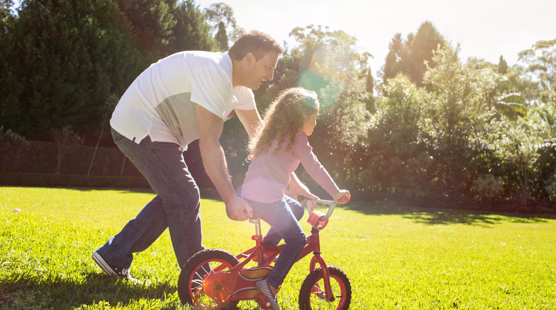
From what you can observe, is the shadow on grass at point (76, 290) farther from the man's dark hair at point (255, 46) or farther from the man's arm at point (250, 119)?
the man's dark hair at point (255, 46)

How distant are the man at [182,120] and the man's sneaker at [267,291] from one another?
0.55 metres

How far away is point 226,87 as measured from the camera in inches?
106

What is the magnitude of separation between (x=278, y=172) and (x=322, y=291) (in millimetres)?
989

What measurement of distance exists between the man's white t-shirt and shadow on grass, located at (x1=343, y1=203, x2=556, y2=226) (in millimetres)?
11810

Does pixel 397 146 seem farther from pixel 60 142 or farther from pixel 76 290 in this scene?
pixel 76 290

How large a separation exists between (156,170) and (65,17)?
20.7 m

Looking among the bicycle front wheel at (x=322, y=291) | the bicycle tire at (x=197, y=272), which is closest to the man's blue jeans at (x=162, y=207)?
the bicycle tire at (x=197, y=272)

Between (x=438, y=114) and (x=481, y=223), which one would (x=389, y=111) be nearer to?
(x=438, y=114)

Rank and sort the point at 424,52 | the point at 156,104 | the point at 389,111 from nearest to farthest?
the point at 156,104 → the point at 389,111 → the point at 424,52

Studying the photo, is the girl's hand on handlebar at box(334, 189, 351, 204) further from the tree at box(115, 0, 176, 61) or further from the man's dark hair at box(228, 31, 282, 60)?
the tree at box(115, 0, 176, 61)

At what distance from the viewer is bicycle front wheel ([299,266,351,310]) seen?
2885mm

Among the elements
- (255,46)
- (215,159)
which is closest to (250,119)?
(255,46)

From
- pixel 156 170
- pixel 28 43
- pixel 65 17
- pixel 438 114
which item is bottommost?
pixel 156 170

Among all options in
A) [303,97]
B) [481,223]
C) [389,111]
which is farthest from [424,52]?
[303,97]
